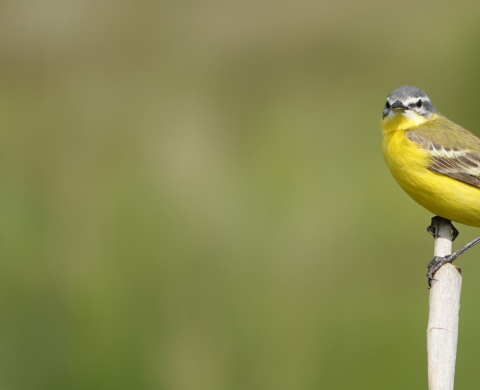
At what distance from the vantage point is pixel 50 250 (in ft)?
16.2

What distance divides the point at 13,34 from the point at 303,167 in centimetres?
466

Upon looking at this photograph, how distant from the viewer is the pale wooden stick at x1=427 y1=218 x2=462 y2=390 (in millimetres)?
2378

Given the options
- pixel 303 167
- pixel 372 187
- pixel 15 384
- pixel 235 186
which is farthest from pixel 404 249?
pixel 15 384

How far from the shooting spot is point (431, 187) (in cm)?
393

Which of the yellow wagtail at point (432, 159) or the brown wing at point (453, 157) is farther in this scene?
the brown wing at point (453, 157)

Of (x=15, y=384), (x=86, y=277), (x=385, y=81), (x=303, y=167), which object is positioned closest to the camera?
(x=15, y=384)

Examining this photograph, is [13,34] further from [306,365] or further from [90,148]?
[306,365]

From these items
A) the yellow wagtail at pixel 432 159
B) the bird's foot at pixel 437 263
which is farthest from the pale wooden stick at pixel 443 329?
the yellow wagtail at pixel 432 159

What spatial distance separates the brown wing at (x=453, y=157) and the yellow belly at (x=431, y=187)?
0.12 feet

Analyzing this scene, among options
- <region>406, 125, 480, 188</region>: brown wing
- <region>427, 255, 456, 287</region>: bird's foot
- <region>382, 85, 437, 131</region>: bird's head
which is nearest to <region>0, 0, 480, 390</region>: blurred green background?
<region>427, 255, 456, 287</region>: bird's foot

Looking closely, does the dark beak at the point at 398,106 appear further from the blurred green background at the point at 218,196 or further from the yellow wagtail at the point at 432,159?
the blurred green background at the point at 218,196

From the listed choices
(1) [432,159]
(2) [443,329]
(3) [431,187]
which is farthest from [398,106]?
(2) [443,329]

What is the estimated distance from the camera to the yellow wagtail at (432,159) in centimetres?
389

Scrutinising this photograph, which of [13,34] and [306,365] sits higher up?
[13,34]
